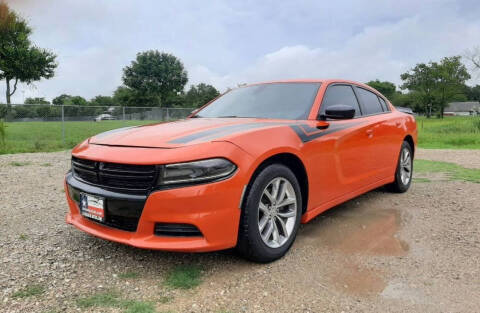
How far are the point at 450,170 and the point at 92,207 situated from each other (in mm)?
6485

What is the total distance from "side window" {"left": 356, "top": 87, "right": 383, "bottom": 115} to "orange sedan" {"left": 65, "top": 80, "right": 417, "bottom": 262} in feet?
1.94

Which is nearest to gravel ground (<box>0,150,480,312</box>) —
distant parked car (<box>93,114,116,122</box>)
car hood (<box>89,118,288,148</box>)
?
car hood (<box>89,118,288,148</box>)

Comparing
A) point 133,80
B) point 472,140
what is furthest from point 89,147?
point 133,80

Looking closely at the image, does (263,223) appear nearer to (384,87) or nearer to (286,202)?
(286,202)

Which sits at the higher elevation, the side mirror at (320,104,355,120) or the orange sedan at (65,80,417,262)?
the side mirror at (320,104,355,120)

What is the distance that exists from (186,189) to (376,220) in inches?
93.4

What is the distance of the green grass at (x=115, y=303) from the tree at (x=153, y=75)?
5477 centimetres

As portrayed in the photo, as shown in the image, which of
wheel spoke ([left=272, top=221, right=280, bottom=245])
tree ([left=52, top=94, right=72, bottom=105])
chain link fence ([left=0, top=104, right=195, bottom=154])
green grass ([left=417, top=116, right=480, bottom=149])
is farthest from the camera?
tree ([left=52, top=94, right=72, bottom=105])

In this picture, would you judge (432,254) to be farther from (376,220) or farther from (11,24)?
(11,24)

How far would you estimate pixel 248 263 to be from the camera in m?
2.77

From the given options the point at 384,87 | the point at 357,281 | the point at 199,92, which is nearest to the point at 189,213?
the point at 357,281

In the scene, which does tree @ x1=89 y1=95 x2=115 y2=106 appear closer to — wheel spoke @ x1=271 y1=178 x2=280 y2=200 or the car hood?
the car hood

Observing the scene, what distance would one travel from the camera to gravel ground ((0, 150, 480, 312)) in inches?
88.5

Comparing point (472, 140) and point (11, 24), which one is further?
point (11, 24)
